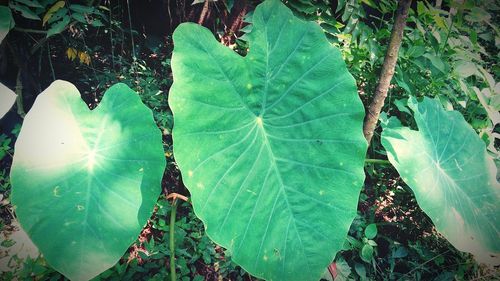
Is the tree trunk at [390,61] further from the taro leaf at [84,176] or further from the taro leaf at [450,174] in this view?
the taro leaf at [84,176]

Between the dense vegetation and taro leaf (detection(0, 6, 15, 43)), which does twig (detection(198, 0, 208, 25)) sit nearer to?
the dense vegetation

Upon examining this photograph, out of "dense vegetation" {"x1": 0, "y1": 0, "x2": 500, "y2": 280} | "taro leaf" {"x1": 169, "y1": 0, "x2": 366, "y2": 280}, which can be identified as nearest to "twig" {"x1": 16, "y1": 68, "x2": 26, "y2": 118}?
"dense vegetation" {"x1": 0, "y1": 0, "x2": 500, "y2": 280}

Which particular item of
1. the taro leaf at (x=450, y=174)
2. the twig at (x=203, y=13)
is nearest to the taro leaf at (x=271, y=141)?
the taro leaf at (x=450, y=174)

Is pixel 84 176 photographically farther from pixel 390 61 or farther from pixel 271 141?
pixel 390 61

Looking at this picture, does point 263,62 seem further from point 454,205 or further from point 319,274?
point 454,205

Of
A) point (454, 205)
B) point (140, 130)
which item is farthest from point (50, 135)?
point (454, 205)

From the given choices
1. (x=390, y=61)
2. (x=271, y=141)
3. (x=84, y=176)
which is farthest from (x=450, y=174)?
(x=84, y=176)
